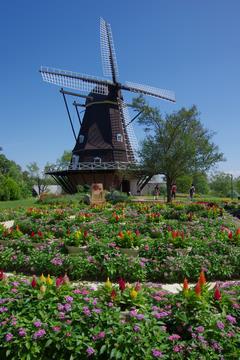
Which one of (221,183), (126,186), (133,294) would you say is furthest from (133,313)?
(221,183)

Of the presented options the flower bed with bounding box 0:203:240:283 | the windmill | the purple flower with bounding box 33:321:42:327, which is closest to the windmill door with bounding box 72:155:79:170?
the windmill

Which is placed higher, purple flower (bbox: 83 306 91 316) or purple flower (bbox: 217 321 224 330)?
purple flower (bbox: 83 306 91 316)

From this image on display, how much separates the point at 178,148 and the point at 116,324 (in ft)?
74.5

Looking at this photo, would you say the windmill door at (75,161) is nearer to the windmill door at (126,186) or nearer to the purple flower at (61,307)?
the windmill door at (126,186)

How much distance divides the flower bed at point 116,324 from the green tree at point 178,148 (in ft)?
71.7

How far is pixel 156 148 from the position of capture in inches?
1037

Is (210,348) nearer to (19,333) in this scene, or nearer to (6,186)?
(19,333)

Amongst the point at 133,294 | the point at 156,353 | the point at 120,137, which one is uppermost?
the point at 120,137

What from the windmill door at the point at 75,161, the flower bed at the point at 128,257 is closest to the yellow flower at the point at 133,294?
the flower bed at the point at 128,257

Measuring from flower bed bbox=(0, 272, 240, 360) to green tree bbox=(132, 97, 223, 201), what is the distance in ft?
71.7

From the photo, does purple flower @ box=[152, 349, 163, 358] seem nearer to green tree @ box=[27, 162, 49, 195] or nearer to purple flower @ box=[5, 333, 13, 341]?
purple flower @ box=[5, 333, 13, 341]

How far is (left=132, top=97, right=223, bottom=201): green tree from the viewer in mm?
25438

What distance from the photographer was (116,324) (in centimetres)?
321

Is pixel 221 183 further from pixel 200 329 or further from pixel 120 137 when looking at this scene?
pixel 200 329
